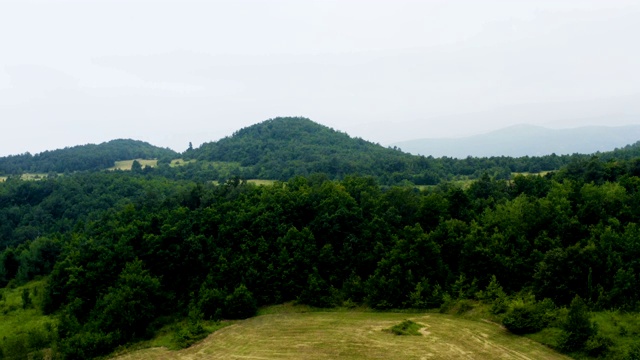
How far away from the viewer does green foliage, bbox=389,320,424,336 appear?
25.0m

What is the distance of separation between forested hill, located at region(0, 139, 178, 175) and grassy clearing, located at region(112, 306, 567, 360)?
10154cm

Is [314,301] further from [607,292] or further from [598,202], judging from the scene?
[598,202]

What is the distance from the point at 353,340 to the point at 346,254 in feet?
32.3

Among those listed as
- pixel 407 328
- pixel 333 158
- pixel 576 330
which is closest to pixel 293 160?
pixel 333 158

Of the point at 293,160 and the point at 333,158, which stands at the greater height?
the point at 293,160

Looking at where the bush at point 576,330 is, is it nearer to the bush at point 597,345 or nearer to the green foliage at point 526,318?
the bush at point 597,345

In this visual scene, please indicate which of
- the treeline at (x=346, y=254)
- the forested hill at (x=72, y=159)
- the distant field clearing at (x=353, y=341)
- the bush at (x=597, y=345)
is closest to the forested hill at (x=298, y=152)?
the forested hill at (x=72, y=159)

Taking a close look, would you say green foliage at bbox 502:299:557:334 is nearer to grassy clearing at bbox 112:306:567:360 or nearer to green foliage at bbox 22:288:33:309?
grassy clearing at bbox 112:306:567:360

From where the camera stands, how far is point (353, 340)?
25.0 metres

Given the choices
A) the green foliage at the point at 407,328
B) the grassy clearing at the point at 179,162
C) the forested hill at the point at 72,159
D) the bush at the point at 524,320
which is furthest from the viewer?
the forested hill at the point at 72,159

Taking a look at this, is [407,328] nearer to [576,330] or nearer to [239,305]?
[576,330]

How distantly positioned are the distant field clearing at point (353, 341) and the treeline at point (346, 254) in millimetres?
1924

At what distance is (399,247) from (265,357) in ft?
43.2

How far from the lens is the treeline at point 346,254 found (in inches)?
1085
